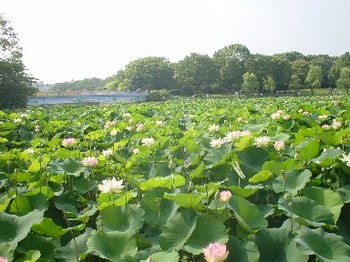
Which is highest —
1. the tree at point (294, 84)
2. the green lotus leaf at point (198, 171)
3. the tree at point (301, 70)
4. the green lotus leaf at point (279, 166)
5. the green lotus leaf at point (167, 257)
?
the tree at point (301, 70)

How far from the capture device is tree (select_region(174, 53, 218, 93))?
5850 centimetres

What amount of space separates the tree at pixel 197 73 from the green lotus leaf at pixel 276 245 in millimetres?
57198

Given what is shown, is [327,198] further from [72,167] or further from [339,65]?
[339,65]

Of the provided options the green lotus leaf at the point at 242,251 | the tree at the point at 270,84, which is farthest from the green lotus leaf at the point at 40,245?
the tree at the point at 270,84

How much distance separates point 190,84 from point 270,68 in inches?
542

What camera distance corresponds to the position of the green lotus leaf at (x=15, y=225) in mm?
1444

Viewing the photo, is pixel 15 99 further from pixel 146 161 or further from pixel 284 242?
pixel 284 242

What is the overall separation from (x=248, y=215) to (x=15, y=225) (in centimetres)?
95

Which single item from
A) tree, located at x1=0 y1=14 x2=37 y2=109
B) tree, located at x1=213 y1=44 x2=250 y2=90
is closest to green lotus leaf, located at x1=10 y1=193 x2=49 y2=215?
tree, located at x1=0 y1=14 x2=37 y2=109

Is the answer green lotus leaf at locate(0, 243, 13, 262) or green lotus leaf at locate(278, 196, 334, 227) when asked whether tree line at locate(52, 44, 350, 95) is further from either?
green lotus leaf at locate(0, 243, 13, 262)

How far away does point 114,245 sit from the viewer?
134cm

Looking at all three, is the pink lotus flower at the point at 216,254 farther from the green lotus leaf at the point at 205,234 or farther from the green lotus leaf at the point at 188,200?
the green lotus leaf at the point at 188,200

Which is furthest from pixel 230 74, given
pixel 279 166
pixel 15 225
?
pixel 15 225

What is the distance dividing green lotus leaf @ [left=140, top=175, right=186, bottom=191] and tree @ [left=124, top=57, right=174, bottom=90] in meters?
62.0
